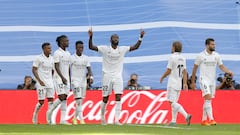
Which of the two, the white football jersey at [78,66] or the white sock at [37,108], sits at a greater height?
the white football jersey at [78,66]

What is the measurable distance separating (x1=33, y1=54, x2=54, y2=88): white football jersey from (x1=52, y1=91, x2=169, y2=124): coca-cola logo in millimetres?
2416

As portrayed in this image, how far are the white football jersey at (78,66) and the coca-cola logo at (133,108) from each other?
257cm

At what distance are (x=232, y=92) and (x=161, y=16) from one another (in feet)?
13.4

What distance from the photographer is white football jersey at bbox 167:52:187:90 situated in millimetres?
29281

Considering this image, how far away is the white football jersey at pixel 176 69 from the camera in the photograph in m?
29.3

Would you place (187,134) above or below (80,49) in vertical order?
below

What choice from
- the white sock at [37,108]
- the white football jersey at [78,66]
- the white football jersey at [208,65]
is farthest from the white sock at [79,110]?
the white football jersey at [208,65]

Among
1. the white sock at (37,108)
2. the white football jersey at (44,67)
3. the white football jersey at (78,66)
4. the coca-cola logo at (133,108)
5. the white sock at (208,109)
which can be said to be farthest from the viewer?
the coca-cola logo at (133,108)

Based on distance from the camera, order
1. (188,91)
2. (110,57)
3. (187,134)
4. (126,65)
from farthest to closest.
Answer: (126,65)
(188,91)
(110,57)
(187,134)

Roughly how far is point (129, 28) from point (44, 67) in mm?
5835

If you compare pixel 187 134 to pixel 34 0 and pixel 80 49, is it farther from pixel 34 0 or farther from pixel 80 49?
pixel 34 0

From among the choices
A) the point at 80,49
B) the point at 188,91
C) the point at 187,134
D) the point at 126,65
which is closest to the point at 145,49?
the point at 126,65

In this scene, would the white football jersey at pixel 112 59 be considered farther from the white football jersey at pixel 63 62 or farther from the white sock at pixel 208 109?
the white sock at pixel 208 109

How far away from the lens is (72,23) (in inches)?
1417
